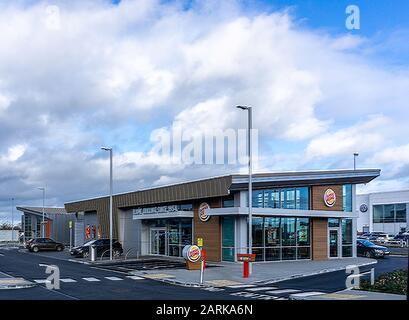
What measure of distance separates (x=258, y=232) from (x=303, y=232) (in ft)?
12.9

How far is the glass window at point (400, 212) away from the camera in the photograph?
83.9 meters

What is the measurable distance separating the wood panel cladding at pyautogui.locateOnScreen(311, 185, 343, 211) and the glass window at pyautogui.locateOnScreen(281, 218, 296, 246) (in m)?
1.99

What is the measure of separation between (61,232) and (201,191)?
39853 millimetres

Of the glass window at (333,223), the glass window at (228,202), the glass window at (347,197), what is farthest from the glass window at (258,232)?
the glass window at (347,197)

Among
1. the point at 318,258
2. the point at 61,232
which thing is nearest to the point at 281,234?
the point at 318,258

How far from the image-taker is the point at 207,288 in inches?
840

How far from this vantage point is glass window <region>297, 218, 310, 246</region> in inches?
1446

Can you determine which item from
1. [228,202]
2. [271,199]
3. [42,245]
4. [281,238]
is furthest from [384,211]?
[228,202]

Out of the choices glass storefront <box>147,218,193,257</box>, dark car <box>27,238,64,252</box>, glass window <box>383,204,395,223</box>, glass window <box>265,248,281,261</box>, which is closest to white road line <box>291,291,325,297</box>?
glass window <box>265,248,281,261</box>

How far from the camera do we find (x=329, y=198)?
125ft

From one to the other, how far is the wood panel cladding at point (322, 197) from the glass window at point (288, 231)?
199 cm

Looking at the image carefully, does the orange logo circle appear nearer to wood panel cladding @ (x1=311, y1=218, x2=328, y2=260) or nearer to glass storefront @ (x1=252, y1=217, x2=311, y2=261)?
glass storefront @ (x1=252, y1=217, x2=311, y2=261)

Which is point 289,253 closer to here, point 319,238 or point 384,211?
point 319,238
